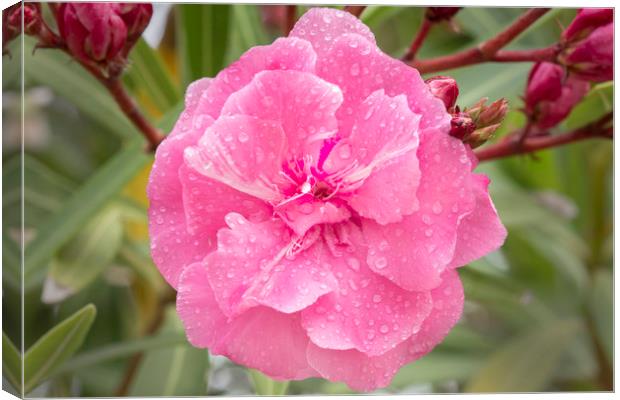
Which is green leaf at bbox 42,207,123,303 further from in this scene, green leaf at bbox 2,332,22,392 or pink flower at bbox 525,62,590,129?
pink flower at bbox 525,62,590,129

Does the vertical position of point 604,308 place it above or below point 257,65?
below

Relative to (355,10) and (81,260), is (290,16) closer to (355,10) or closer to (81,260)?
(355,10)

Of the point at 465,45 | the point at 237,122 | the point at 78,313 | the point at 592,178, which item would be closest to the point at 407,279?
the point at 237,122

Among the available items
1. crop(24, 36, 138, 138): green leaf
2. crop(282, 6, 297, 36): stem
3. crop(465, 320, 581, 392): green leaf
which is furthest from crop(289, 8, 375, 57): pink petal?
crop(465, 320, 581, 392): green leaf

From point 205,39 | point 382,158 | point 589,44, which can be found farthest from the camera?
point 205,39

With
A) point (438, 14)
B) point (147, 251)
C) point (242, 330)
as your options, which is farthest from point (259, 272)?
point (147, 251)

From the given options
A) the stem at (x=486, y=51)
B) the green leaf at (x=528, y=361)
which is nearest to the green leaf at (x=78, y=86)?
the stem at (x=486, y=51)

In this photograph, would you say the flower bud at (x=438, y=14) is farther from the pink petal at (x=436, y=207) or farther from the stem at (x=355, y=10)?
the pink petal at (x=436, y=207)
